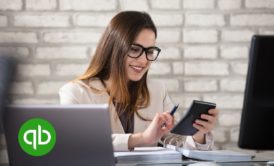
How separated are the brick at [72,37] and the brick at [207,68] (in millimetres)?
505

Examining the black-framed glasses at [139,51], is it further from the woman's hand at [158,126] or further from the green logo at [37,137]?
the green logo at [37,137]

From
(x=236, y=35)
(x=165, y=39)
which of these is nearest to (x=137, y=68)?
(x=165, y=39)

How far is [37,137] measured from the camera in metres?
1.08

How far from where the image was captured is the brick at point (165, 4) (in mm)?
2455

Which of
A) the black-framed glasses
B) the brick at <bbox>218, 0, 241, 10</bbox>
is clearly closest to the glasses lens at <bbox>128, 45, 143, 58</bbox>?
the black-framed glasses

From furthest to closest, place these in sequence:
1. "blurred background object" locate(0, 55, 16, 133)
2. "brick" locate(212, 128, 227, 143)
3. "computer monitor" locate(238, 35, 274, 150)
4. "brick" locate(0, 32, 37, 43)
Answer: "brick" locate(212, 128, 227, 143) < "brick" locate(0, 32, 37, 43) < "computer monitor" locate(238, 35, 274, 150) < "blurred background object" locate(0, 55, 16, 133)

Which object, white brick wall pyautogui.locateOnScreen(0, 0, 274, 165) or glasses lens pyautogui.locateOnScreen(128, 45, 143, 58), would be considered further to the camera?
white brick wall pyautogui.locateOnScreen(0, 0, 274, 165)

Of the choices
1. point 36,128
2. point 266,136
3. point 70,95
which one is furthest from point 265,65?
point 70,95

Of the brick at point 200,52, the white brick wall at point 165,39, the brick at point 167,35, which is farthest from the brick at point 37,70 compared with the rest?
the brick at point 200,52

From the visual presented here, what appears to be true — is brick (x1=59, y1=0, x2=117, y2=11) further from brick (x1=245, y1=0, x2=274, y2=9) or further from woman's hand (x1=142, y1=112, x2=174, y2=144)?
woman's hand (x1=142, y1=112, x2=174, y2=144)

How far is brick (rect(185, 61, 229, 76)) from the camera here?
97.3 inches

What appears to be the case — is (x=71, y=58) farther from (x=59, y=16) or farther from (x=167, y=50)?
(x=167, y=50)

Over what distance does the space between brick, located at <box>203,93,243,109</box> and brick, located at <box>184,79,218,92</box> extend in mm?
38

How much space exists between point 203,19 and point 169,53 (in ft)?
0.84
